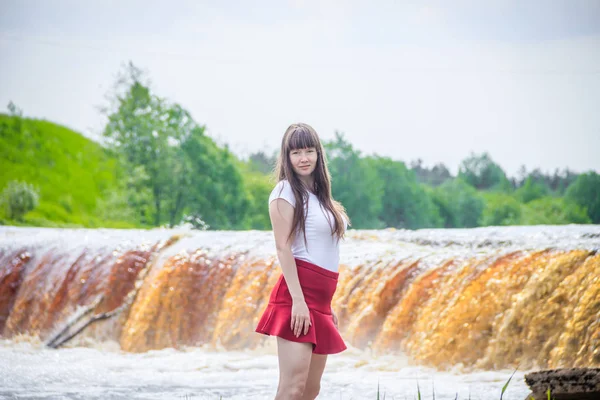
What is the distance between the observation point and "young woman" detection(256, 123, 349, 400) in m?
1.85

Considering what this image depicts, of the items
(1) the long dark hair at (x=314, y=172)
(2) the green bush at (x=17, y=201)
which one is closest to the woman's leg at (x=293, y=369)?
(1) the long dark hair at (x=314, y=172)

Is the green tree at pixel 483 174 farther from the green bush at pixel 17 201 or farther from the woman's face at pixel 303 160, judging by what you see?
the woman's face at pixel 303 160

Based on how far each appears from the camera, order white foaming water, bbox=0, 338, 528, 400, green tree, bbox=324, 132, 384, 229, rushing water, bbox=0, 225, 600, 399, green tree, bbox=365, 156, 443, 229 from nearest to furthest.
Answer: white foaming water, bbox=0, 338, 528, 400
rushing water, bbox=0, 225, 600, 399
green tree, bbox=324, 132, 384, 229
green tree, bbox=365, 156, 443, 229

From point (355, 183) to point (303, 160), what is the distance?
1237cm

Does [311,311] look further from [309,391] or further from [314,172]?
[314,172]

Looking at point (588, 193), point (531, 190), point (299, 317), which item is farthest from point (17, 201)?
point (299, 317)

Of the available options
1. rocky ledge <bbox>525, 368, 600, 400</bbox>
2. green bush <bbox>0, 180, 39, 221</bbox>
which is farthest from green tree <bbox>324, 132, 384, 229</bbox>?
rocky ledge <bbox>525, 368, 600, 400</bbox>

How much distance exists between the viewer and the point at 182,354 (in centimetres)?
508

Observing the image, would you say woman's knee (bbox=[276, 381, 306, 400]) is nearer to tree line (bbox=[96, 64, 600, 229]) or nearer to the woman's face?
the woman's face

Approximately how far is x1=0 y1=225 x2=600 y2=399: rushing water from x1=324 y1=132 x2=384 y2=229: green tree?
7388 millimetres

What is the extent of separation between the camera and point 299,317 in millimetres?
1831

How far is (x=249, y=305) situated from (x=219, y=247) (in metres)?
0.75

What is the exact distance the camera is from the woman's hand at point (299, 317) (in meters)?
1.83

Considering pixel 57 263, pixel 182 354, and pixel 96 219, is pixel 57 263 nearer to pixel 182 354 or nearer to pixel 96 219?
pixel 182 354
